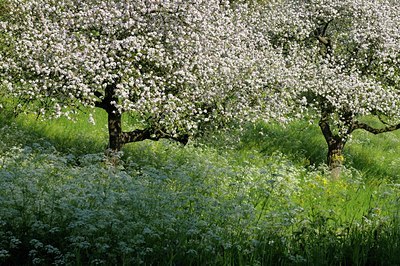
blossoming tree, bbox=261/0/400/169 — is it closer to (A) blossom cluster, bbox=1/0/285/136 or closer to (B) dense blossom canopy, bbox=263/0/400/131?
(B) dense blossom canopy, bbox=263/0/400/131

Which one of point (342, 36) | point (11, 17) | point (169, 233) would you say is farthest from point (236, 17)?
point (169, 233)

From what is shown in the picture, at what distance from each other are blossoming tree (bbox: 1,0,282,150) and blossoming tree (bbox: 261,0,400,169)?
14.4 ft

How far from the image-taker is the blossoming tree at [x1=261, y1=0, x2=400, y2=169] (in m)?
16.6

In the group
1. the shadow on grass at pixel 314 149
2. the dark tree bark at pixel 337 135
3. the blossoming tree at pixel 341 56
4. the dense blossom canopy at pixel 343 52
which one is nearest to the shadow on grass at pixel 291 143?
the shadow on grass at pixel 314 149

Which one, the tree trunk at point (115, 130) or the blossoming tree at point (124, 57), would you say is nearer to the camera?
the blossoming tree at point (124, 57)

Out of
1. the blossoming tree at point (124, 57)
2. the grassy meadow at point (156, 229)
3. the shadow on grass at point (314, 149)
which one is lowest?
the shadow on grass at point (314, 149)

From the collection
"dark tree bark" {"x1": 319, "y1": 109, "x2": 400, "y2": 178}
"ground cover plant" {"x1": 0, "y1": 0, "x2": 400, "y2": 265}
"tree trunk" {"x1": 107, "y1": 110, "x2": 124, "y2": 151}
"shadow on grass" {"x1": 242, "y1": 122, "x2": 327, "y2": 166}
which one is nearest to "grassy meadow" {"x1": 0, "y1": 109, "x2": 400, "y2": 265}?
"ground cover plant" {"x1": 0, "y1": 0, "x2": 400, "y2": 265}

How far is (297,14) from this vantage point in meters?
17.4

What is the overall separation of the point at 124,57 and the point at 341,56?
28.5ft

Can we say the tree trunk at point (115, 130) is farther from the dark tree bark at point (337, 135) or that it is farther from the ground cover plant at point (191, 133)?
the dark tree bark at point (337, 135)

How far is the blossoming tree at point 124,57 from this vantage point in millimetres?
11070

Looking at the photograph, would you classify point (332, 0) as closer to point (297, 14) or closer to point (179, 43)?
point (297, 14)

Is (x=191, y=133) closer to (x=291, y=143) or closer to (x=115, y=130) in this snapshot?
(x=115, y=130)

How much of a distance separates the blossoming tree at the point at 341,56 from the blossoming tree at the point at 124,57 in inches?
172
